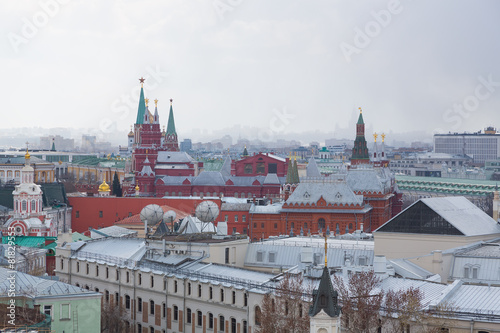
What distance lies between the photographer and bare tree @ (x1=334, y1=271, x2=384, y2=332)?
40.7 m

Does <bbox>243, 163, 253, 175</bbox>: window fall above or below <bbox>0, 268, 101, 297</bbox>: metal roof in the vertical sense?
above

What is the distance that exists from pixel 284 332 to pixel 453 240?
16.8 meters

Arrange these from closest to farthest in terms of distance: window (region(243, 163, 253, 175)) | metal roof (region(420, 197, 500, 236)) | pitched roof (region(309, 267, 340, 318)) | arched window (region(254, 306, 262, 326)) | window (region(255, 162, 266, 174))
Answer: pitched roof (region(309, 267, 340, 318)) → arched window (region(254, 306, 262, 326)) → metal roof (region(420, 197, 500, 236)) → window (region(255, 162, 266, 174)) → window (region(243, 163, 253, 175))

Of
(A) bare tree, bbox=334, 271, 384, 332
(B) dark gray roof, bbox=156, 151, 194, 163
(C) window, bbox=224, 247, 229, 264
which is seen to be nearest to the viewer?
(A) bare tree, bbox=334, 271, 384, 332

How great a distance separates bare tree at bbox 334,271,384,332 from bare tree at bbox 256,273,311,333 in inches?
64.2

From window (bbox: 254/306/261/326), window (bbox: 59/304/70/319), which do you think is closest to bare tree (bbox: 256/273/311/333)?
window (bbox: 254/306/261/326)

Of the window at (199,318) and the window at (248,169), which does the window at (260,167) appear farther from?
the window at (199,318)

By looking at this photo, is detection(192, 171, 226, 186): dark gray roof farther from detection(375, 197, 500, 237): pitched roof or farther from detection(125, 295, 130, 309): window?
detection(125, 295, 130, 309): window

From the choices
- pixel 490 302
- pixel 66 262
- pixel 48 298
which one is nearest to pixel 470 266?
pixel 490 302

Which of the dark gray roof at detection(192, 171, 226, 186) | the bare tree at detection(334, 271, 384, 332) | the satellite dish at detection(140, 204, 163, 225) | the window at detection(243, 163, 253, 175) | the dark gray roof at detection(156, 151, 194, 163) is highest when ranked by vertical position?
the dark gray roof at detection(156, 151, 194, 163)

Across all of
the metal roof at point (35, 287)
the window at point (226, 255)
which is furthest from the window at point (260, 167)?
the metal roof at point (35, 287)

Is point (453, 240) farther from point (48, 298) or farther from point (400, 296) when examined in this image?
point (48, 298)

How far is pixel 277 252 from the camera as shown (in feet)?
198

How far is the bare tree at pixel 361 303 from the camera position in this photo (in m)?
40.7
